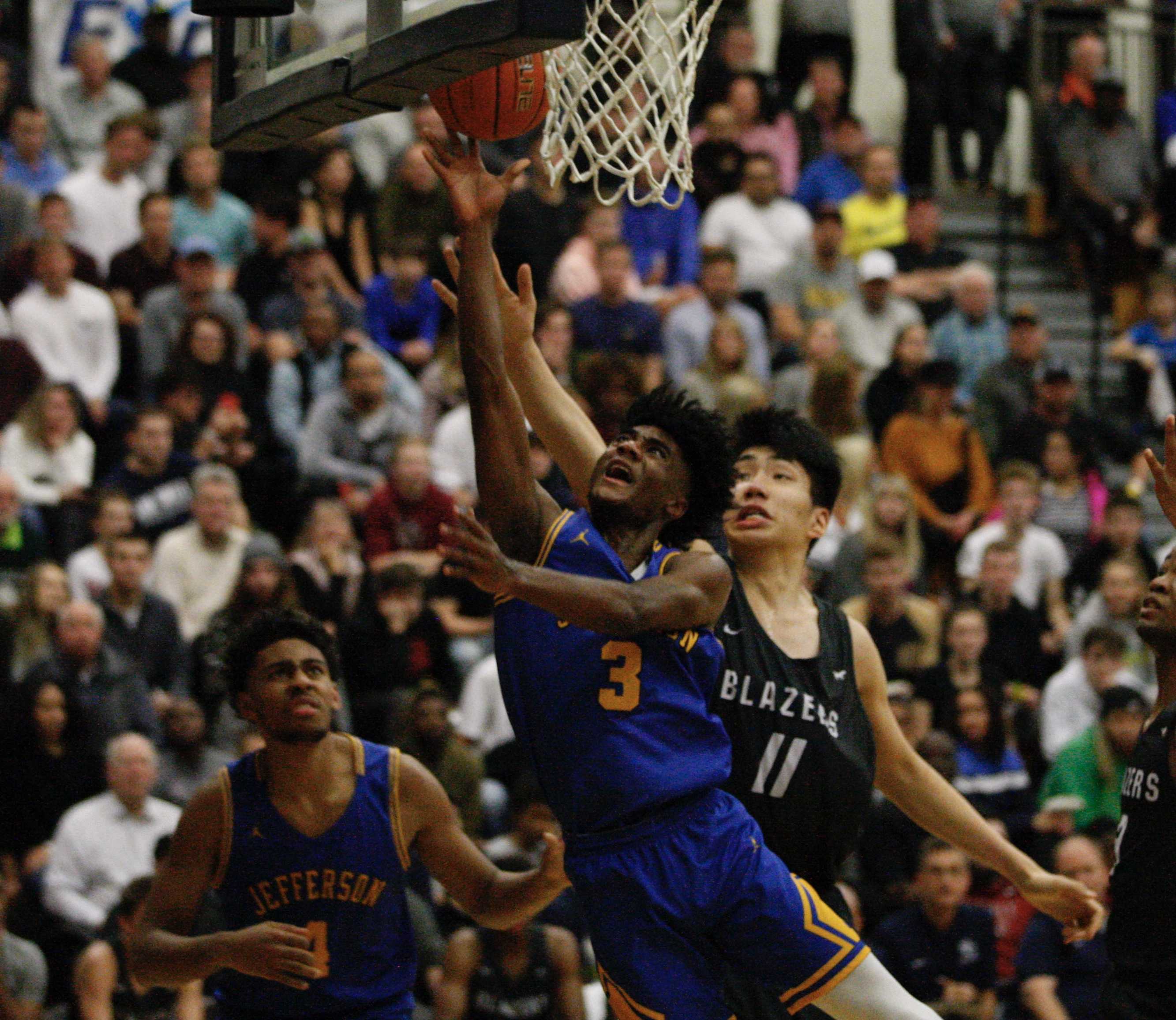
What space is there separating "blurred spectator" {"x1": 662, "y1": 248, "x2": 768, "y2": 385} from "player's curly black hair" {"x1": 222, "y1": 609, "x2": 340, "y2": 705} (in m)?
6.20

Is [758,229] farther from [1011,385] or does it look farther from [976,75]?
[976,75]

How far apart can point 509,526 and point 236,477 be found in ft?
19.0

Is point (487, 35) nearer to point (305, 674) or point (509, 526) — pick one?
point (509, 526)

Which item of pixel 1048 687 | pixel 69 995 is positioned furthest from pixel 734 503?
pixel 1048 687

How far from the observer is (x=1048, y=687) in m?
9.91

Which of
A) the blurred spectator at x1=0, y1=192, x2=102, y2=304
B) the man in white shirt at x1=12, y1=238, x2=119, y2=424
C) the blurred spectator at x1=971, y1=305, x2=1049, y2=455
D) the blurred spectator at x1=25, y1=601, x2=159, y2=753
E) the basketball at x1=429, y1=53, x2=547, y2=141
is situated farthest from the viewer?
the blurred spectator at x1=971, y1=305, x2=1049, y2=455

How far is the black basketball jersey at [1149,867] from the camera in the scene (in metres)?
5.27

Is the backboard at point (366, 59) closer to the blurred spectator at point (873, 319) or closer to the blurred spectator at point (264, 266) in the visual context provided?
the blurred spectator at point (264, 266)

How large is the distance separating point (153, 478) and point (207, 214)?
2.34 meters

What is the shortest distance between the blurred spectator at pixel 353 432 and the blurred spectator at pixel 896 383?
274cm

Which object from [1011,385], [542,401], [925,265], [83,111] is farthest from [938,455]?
[542,401]

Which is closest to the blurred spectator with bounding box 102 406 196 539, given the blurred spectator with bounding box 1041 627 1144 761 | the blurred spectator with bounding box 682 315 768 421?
the blurred spectator with bounding box 682 315 768 421

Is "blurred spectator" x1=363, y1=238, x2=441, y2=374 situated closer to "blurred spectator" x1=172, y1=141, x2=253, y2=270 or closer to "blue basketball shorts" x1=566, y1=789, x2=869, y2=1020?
"blurred spectator" x1=172, y1=141, x2=253, y2=270

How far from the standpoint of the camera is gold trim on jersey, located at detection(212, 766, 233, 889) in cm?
514
